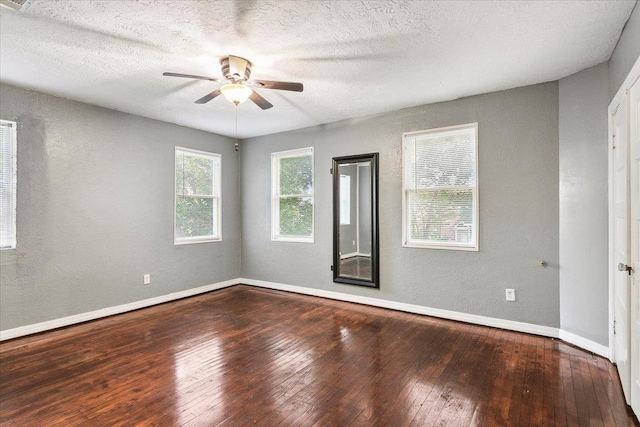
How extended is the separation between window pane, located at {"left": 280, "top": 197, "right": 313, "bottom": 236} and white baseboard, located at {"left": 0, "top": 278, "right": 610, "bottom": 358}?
891 millimetres

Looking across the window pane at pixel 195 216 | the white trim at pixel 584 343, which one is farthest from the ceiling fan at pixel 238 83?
the white trim at pixel 584 343

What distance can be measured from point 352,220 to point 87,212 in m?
3.42

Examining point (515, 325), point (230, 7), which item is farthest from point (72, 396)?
point (515, 325)

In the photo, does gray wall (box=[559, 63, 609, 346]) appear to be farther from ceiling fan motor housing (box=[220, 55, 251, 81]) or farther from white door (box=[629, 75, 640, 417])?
ceiling fan motor housing (box=[220, 55, 251, 81])

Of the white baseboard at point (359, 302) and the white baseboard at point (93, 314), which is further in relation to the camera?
the white baseboard at point (93, 314)

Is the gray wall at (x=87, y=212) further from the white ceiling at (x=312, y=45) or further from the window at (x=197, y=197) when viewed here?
the white ceiling at (x=312, y=45)

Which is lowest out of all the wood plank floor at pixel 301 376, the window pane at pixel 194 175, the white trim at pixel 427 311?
the wood plank floor at pixel 301 376

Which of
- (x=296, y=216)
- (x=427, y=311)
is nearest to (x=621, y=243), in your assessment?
(x=427, y=311)

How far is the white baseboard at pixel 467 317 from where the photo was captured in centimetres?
302

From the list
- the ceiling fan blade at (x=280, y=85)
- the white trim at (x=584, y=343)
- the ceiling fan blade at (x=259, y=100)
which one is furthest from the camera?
the ceiling fan blade at (x=259, y=100)

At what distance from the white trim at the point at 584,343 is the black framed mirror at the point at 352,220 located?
2197 mm

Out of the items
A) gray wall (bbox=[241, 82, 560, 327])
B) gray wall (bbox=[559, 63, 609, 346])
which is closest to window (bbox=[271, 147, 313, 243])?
gray wall (bbox=[241, 82, 560, 327])

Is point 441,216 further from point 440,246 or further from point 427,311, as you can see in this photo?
point 427,311

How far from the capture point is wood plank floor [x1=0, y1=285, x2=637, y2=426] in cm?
206
